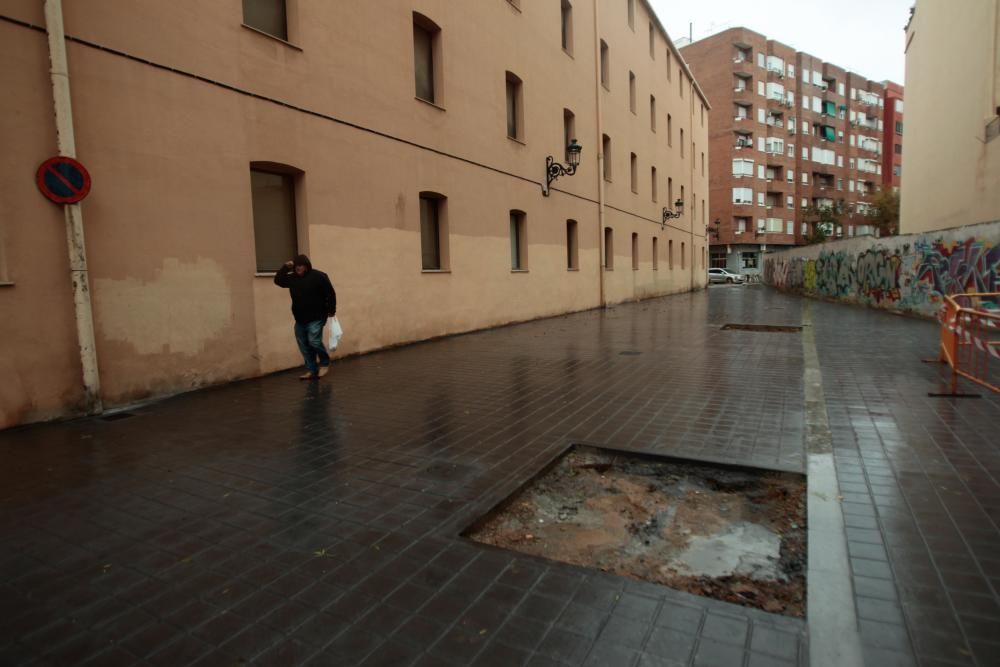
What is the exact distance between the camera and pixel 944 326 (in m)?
7.14

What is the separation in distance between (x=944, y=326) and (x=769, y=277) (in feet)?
122

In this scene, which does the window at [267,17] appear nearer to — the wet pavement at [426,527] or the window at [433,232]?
the window at [433,232]

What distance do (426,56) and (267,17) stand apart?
409cm

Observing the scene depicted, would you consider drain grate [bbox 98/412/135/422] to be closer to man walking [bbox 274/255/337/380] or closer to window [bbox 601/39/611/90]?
man walking [bbox 274/255/337/380]

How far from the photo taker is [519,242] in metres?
15.3

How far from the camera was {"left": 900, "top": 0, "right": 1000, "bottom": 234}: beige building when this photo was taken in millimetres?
16297

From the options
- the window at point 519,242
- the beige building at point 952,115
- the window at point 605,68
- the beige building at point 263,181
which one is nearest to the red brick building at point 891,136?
the beige building at point 952,115

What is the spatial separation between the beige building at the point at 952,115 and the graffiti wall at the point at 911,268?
10.1 ft

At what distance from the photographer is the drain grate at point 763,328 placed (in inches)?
492

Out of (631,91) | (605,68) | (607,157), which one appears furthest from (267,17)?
(631,91)

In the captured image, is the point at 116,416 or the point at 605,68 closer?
the point at 116,416

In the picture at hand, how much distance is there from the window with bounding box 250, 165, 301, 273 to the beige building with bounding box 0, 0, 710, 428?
29mm

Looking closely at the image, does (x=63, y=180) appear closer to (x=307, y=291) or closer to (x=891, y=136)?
(x=307, y=291)

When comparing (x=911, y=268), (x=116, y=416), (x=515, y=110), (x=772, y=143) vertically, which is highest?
(x=772, y=143)
